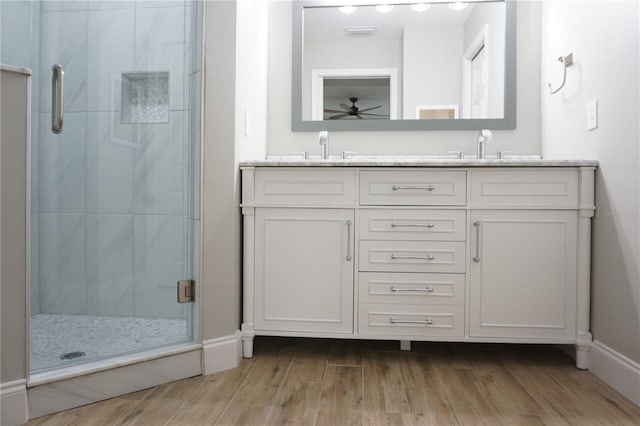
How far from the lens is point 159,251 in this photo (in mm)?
1705

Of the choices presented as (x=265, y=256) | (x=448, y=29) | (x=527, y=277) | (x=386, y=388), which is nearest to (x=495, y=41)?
(x=448, y=29)

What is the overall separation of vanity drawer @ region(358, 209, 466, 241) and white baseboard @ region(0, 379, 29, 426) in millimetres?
1287

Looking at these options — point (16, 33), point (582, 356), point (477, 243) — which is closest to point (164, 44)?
point (16, 33)

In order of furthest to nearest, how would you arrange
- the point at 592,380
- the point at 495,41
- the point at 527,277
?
the point at 495,41 → the point at 527,277 → the point at 592,380

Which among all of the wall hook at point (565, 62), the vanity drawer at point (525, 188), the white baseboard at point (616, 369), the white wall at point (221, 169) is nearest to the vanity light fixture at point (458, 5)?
the wall hook at point (565, 62)

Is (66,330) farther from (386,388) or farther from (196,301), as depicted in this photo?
(386,388)

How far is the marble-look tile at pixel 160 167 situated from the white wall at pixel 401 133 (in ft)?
2.52

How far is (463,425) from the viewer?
129 cm

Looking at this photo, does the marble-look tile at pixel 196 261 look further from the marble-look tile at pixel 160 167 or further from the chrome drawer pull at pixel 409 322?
the chrome drawer pull at pixel 409 322

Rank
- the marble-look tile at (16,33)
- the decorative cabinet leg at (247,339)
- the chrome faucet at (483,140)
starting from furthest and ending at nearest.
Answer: the chrome faucet at (483,140) → the decorative cabinet leg at (247,339) → the marble-look tile at (16,33)

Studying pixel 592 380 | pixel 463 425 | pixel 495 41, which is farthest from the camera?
pixel 495 41

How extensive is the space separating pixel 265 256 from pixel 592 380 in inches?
54.9

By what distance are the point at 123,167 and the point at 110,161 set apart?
56mm

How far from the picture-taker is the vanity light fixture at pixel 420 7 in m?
2.33
